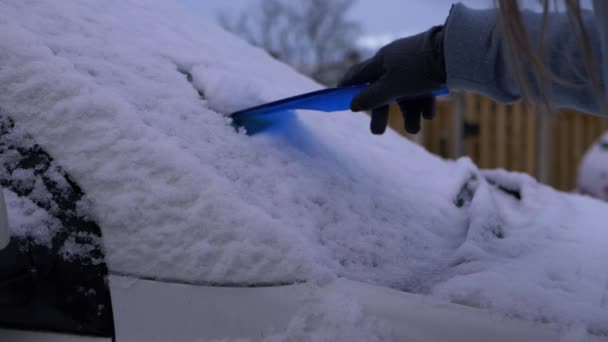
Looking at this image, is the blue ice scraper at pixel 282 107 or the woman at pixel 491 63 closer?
the woman at pixel 491 63

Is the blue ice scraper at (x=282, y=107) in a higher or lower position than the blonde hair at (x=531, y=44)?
lower

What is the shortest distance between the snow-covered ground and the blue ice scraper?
34 millimetres

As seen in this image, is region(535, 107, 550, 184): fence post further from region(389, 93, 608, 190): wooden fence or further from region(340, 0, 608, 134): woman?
region(340, 0, 608, 134): woman

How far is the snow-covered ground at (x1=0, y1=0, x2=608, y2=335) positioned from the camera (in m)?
0.90

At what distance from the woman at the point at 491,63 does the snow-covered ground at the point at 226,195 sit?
21cm

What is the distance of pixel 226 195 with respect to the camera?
937mm

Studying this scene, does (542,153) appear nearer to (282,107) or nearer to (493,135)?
(493,135)

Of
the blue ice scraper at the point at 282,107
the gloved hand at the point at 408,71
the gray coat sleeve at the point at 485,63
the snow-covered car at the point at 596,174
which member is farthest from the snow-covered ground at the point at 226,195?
the snow-covered car at the point at 596,174

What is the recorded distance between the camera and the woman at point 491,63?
926 mm

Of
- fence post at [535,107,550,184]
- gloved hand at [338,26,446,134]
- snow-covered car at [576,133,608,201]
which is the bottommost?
fence post at [535,107,550,184]

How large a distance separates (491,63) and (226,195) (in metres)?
0.70

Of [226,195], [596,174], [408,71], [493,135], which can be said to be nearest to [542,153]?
[493,135]

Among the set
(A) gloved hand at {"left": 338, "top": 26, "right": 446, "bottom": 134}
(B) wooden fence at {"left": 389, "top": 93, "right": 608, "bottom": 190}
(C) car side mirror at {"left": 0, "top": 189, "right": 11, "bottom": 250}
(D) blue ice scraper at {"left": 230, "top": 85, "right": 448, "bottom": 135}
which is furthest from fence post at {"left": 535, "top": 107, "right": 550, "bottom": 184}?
(C) car side mirror at {"left": 0, "top": 189, "right": 11, "bottom": 250}

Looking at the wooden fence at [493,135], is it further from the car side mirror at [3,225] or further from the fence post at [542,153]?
the car side mirror at [3,225]
